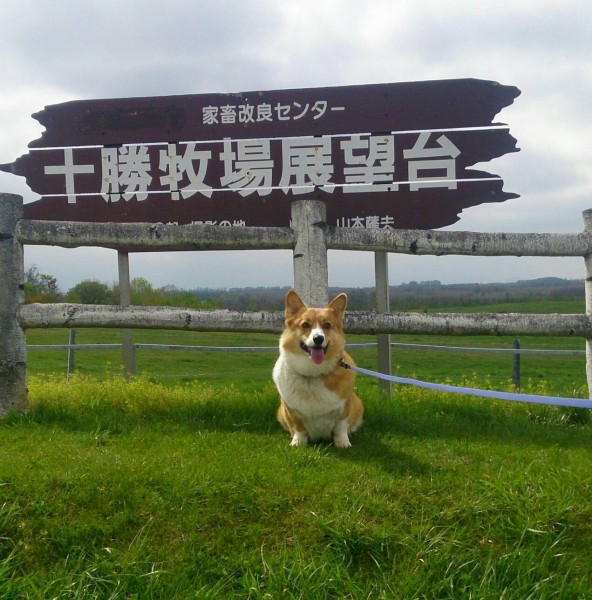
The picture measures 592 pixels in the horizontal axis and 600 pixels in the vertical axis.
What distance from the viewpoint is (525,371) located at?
76.0 feet

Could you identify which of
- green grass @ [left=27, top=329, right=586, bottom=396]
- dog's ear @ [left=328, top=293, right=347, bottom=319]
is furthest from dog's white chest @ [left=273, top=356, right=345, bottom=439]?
green grass @ [left=27, top=329, right=586, bottom=396]

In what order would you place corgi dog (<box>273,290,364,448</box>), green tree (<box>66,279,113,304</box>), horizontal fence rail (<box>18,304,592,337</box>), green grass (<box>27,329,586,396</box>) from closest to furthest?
corgi dog (<box>273,290,364,448</box>) < horizontal fence rail (<box>18,304,592,337</box>) < green tree (<box>66,279,113,304</box>) < green grass (<box>27,329,586,396</box>)

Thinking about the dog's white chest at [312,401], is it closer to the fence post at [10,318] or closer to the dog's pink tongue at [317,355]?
the dog's pink tongue at [317,355]

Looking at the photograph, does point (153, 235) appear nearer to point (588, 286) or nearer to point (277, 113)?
point (277, 113)

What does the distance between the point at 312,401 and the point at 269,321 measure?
923mm

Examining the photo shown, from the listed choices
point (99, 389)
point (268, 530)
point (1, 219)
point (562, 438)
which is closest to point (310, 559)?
point (268, 530)

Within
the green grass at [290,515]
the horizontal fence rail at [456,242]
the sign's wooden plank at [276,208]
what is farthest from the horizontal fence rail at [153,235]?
the green grass at [290,515]

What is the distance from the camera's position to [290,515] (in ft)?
9.31

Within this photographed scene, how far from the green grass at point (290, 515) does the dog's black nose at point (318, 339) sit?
2.50 feet

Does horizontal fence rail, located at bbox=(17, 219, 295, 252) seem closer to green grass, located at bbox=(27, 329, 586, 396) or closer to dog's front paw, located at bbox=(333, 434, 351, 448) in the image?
dog's front paw, located at bbox=(333, 434, 351, 448)

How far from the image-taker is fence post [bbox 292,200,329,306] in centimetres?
458

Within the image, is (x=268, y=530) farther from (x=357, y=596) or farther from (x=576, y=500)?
(x=576, y=500)

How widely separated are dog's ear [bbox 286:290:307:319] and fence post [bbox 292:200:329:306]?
574 millimetres

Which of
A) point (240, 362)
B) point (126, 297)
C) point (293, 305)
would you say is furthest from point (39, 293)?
point (240, 362)
